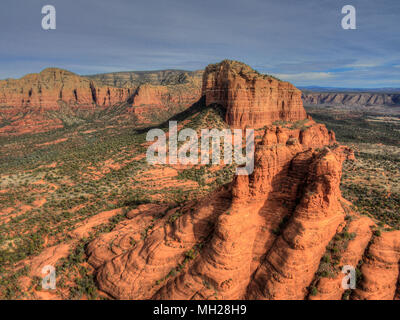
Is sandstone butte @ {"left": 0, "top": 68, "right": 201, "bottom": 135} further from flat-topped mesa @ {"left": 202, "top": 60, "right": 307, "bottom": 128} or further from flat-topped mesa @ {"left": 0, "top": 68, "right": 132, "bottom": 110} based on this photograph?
flat-topped mesa @ {"left": 202, "top": 60, "right": 307, "bottom": 128}

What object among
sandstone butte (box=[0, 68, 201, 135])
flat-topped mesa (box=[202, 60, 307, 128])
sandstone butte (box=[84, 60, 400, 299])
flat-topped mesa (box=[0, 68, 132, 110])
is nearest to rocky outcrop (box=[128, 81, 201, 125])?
sandstone butte (box=[0, 68, 201, 135])

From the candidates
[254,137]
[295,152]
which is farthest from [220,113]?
[295,152]

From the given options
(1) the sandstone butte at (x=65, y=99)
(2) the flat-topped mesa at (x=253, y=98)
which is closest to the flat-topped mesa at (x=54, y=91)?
(1) the sandstone butte at (x=65, y=99)

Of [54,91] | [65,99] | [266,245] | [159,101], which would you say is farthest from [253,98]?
[65,99]

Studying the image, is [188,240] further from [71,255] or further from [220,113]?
[220,113]

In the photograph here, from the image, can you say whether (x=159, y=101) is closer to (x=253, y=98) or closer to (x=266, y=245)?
(x=253, y=98)

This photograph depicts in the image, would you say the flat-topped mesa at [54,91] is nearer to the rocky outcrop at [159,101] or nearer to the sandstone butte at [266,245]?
the rocky outcrop at [159,101]
